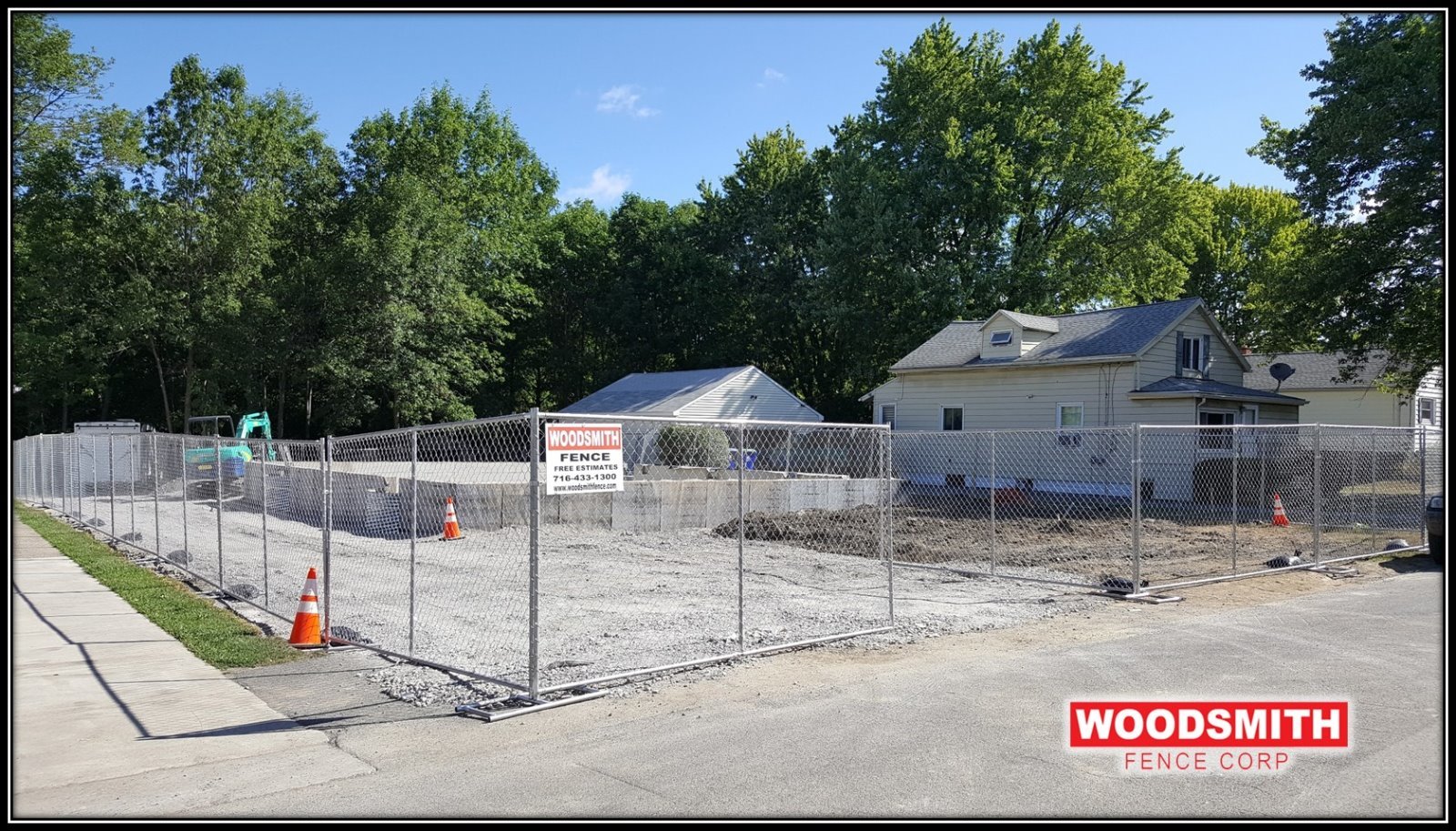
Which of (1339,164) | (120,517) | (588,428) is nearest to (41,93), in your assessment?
(120,517)

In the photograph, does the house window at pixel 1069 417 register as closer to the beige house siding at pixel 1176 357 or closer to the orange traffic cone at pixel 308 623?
the beige house siding at pixel 1176 357

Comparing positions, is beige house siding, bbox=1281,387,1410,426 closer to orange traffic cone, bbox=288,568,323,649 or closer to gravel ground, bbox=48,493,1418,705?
gravel ground, bbox=48,493,1418,705

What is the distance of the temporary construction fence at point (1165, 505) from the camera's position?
46.6 ft

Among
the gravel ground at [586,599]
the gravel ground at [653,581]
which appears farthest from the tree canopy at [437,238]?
the gravel ground at [586,599]

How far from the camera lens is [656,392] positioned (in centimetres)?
4091

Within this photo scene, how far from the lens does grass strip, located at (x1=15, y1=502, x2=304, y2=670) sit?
8.58 m

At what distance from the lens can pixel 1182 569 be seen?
46.4 feet

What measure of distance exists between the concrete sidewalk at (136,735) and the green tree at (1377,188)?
26.3m

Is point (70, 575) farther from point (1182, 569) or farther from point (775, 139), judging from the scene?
point (775, 139)

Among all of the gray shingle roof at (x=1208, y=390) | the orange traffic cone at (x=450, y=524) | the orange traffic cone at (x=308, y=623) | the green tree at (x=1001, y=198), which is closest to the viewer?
the orange traffic cone at (x=308, y=623)

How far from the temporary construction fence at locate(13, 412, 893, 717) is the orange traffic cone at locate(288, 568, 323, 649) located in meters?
0.24

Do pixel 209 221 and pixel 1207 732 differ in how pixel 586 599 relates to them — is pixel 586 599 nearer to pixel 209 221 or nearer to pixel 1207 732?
pixel 1207 732

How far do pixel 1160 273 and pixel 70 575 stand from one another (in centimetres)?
3795

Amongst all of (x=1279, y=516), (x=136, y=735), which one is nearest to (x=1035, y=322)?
(x=1279, y=516)
